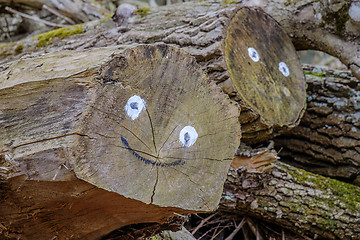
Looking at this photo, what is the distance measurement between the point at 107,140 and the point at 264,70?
4.56 feet

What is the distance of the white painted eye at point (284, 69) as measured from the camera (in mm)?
2494

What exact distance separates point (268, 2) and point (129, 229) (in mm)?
2014

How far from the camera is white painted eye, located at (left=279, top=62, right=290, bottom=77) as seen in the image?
98.2 inches

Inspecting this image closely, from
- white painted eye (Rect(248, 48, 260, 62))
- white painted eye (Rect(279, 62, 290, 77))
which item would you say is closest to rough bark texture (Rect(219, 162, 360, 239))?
white painted eye (Rect(279, 62, 290, 77))

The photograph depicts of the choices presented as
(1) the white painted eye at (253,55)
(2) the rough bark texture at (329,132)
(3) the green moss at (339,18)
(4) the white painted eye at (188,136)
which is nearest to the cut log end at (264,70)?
(1) the white painted eye at (253,55)

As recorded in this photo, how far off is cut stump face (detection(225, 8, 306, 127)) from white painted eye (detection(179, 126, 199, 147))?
2.16 feet

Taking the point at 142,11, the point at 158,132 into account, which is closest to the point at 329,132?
the point at 142,11

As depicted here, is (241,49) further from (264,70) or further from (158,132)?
(158,132)

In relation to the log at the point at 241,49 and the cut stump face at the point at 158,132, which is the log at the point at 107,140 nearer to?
the cut stump face at the point at 158,132

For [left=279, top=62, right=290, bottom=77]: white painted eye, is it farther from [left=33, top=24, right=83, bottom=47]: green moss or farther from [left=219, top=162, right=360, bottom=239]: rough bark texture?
[left=33, top=24, right=83, bottom=47]: green moss

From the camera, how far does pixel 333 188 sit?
2.52 m

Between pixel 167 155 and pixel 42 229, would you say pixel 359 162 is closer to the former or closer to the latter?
pixel 167 155

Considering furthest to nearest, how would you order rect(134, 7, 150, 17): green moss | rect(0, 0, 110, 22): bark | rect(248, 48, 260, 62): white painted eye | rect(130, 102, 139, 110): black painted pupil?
1. rect(0, 0, 110, 22): bark
2. rect(134, 7, 150, 17): green moss
3. rect(248, 48, 260, 62): white painted eye
4. rect(130, 102, 139, 110): black painted pupil

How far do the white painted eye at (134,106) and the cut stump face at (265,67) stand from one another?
0.83 m
